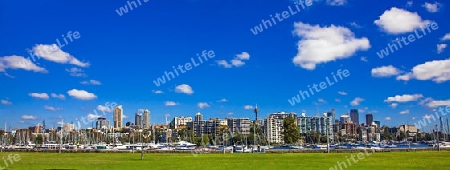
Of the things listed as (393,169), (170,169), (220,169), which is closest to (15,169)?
(170,169)

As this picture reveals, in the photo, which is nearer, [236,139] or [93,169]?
[93,169]

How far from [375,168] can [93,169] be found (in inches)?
1004

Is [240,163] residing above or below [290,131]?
below

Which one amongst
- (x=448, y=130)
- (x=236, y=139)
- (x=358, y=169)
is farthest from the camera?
(x=236, y=139)

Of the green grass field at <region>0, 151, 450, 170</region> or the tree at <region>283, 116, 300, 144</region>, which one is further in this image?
the tree at <region>283, 116, 300, 144</region>

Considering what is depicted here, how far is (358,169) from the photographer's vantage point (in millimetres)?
37750

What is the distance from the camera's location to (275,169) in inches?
1517

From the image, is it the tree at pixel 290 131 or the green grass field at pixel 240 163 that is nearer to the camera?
the green grass field at pixel 240 163

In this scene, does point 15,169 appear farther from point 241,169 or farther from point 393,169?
point 393,169

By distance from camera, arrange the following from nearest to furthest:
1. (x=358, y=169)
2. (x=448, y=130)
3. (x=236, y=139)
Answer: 1. (x=358, y=169)
2. (x=448, y=130)
3. (x=236, y=139)

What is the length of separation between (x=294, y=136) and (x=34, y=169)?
378ft

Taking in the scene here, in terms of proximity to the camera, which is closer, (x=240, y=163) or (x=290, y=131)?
(x=240, y=163)

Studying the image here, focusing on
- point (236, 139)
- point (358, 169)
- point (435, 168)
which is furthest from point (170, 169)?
point (236, 139)

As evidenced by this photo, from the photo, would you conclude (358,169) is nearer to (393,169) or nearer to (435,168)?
(393,169)
